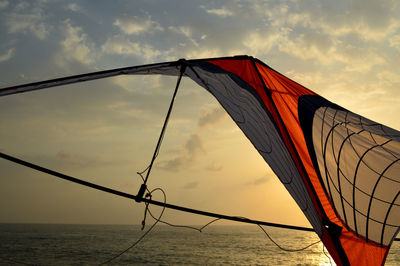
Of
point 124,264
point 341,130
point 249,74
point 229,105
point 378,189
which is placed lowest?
point 124,264

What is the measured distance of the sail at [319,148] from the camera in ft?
11.7

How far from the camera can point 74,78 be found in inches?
124

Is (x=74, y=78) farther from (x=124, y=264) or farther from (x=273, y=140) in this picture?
(x=124, y=264)

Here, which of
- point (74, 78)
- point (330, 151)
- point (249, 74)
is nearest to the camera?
point (74, 78)

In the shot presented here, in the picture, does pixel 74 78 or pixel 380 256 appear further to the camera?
pixel 380 256

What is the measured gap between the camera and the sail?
357 centimetres

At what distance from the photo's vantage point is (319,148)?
13.3 ft

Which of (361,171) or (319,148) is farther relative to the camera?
(319,148)

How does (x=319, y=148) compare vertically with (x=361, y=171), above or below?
above

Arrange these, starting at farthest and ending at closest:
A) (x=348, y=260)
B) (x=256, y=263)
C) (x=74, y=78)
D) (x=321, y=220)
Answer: (x=256, y=263) → (x=321, y=220) → (x=348, y=260) → (x=74, y=78)

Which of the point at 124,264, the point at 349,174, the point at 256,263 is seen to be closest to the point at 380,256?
the point at 349,174

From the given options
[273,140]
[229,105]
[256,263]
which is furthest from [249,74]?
[256,263]

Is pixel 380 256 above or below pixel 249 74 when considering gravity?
below

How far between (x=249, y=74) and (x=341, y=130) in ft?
4.91
